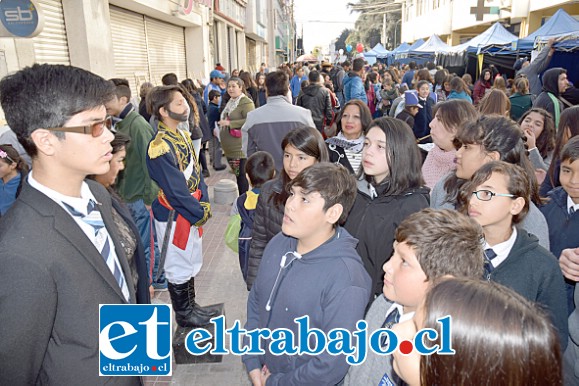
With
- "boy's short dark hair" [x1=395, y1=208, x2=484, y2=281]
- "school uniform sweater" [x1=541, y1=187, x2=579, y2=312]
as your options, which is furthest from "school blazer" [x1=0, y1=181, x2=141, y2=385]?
"school uniform sweater" [x1=541, y1=187, x2=579, y2=312]

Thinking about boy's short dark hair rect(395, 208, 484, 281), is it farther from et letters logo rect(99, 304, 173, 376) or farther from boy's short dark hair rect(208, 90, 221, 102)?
boy's short dark hair rect(208, 90, 221, 102)

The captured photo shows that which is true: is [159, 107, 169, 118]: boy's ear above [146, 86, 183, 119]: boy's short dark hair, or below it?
below

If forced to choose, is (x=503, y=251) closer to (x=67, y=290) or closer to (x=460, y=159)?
(x=460, y=159)

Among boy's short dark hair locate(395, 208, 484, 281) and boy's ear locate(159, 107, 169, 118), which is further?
boy's ear locate(159, 107, 169, 118)

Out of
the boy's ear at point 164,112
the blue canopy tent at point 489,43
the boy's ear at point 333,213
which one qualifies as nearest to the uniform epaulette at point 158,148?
the boy's ear at point 164,112

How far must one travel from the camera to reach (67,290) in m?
1.46

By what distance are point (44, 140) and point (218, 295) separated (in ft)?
10.2

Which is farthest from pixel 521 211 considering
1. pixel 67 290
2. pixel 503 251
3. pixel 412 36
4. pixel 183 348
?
pixel 412 36

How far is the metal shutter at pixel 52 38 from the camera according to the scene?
19.5 feet

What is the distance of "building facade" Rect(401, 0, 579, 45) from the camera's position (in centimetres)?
1928

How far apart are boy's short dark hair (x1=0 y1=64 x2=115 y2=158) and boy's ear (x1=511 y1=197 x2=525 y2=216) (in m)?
2.01

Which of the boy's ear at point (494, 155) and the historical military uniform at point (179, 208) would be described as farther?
the historical military uniform at point (179, 208)

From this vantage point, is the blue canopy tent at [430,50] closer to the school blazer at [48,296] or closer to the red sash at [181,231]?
the red sash at [181,231]

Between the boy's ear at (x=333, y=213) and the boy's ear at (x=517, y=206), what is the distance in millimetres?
855
